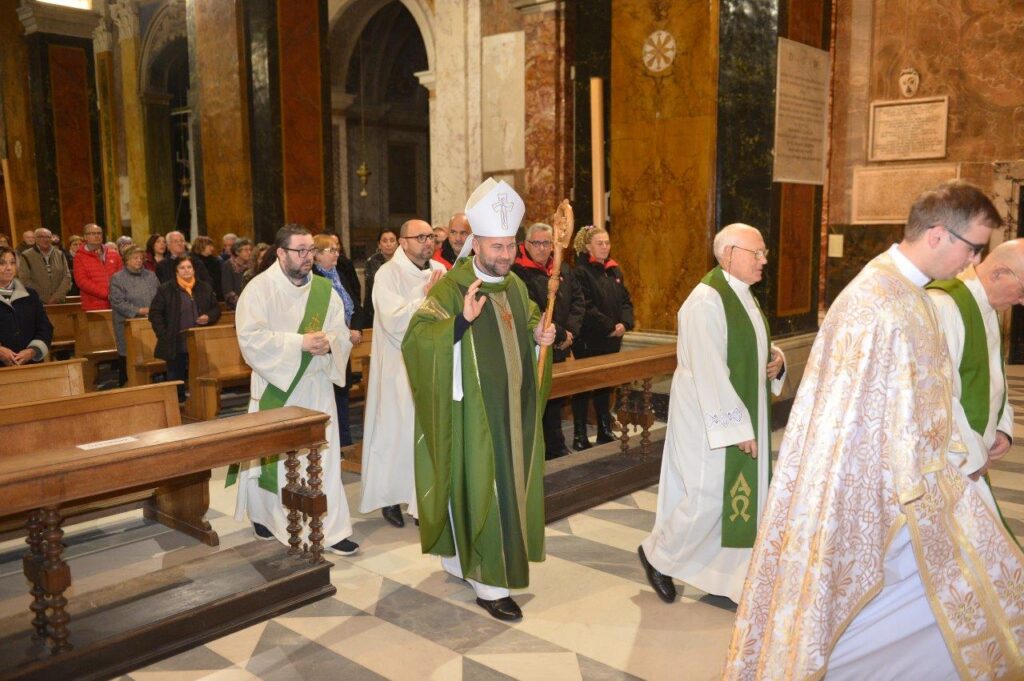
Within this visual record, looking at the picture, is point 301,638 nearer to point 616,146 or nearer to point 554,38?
point 616,146

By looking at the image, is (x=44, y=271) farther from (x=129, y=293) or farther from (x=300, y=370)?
(x=300, y=370)

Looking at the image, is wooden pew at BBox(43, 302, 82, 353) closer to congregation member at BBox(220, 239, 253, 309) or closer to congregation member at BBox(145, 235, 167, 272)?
congregation member at BBox(145, 235, 167, 272)

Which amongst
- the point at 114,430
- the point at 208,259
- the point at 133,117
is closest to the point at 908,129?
the point at 208,259

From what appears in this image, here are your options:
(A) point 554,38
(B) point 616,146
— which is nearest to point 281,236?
(B) point 616,146

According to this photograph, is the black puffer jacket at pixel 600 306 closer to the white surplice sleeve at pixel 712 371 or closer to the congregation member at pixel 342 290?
the congregation member at pixel 342 290

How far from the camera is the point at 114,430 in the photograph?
4.65m

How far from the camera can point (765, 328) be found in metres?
4.00

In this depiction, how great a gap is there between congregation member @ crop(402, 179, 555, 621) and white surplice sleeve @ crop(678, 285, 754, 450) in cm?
65

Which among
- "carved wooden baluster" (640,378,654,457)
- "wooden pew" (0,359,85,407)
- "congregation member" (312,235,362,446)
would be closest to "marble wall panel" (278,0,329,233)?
"congregation member" (312,235,362,446)

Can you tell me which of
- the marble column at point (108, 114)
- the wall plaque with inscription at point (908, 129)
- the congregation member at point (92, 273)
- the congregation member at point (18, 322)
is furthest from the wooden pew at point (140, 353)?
the marble column at point (108, 114)

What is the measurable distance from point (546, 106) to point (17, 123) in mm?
10752

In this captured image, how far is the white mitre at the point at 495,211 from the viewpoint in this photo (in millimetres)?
3674

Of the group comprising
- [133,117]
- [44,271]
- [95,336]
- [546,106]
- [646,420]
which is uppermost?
[133,117]

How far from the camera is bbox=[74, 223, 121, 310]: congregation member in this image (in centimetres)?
923
